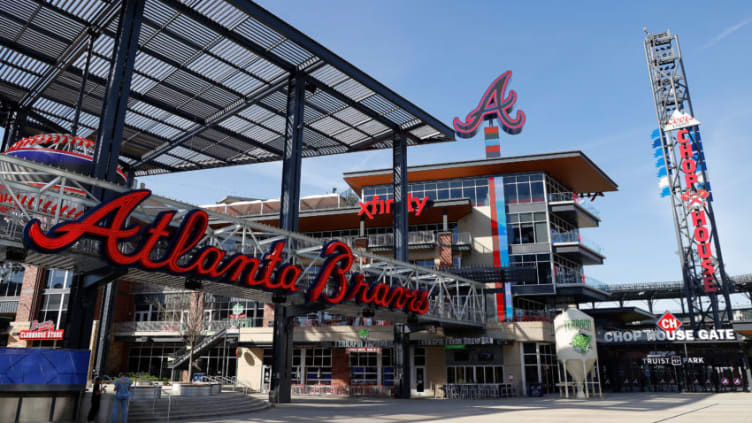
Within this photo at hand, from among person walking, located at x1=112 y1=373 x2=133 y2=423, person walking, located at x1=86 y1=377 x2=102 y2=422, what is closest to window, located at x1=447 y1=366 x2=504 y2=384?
person walking, located at x1=112 y1=373 x2=133 y2=423

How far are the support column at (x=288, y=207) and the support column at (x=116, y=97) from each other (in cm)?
994

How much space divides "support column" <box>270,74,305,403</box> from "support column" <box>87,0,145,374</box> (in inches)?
391

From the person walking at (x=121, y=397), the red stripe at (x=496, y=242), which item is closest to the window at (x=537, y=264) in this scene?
the red stripe at (x=496, y=242)

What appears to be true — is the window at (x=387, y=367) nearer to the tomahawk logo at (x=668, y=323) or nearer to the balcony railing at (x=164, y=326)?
the balcony railing at (x=164, y=326)

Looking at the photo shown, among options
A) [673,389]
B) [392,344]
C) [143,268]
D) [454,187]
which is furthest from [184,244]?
[673,389]

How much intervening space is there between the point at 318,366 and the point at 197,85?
2476cm

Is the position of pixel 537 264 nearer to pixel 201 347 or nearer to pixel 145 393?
pixel 201 347

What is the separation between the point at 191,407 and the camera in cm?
2222

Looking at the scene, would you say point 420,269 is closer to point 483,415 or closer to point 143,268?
point 483,415

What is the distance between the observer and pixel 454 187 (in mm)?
50688

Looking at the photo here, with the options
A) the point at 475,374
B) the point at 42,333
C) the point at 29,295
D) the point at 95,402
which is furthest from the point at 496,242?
the point at 29,295

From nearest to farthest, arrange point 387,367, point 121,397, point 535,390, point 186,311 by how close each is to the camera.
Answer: point 121,397, point 535,390, point 387,367, point 186,311

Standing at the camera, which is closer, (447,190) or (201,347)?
(201,347)

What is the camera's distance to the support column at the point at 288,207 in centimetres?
2891
